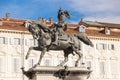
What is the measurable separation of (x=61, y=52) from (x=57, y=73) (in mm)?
43626

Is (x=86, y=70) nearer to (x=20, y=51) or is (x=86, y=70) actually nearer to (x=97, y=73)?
(x=20, y=51)

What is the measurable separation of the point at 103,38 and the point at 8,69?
15961mm

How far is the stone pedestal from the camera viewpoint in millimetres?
24703

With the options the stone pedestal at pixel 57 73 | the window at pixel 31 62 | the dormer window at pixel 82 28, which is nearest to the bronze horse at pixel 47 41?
the stone pedestal at pixel 57 73

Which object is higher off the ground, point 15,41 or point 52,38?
point 15,41

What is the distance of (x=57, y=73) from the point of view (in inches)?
989

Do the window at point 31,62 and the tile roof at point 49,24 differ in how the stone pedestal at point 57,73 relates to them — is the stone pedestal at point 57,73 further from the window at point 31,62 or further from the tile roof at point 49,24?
the tile roof at point 49,24

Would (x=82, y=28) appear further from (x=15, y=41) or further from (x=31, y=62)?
(x=15, y=41)

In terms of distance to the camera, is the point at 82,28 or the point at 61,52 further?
the point at 82,28

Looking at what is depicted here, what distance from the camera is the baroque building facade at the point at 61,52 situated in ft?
213

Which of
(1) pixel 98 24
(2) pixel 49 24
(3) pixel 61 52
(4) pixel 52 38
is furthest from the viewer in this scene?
(1) pixel 98 24

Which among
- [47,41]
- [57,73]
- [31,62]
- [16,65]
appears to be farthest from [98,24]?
[57,73]

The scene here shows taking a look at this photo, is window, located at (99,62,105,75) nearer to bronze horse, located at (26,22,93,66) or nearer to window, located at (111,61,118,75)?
window, located at (111,61,118,75)

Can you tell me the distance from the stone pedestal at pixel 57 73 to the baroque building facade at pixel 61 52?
1408 inches
